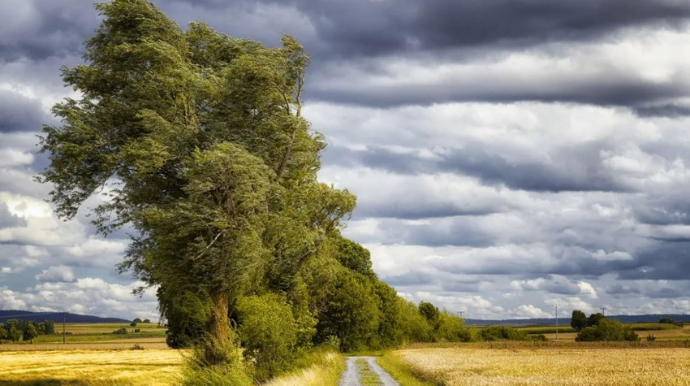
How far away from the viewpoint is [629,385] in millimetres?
36781

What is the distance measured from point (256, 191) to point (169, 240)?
16.2 ft

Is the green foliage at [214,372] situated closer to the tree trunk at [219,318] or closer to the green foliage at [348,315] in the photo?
the tree trunk at [219,318]

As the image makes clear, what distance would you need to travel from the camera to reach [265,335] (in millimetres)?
36812

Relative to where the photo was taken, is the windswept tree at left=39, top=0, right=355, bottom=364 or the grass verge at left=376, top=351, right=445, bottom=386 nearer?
the windswept tree at left=39, top=0, right=355, bottom=364

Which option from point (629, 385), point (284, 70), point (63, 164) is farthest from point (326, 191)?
point (629, 385)

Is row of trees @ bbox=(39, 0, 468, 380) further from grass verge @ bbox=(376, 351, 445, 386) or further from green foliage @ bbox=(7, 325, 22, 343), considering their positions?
green foliage @ bbox=(7, 325, 22, 343)

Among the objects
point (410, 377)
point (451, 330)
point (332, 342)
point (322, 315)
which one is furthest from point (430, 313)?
point (410, 377)

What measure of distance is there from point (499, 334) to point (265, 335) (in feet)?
471

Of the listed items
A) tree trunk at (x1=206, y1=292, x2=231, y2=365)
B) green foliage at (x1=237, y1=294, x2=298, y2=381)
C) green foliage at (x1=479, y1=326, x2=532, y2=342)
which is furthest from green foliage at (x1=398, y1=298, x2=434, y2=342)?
tree trunk at (x1=206, y1=292, x2=231, y2=365)

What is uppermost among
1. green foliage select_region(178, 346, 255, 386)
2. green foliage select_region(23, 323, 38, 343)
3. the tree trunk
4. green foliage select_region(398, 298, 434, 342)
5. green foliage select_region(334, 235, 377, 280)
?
green foliage select_region(334, 235, 377, 280)

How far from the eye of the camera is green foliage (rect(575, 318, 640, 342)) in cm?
15162

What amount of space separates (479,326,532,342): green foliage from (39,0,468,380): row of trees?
13100cm

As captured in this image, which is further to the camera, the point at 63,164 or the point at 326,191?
the point at 326,191

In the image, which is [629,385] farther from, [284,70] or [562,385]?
[284,70]
